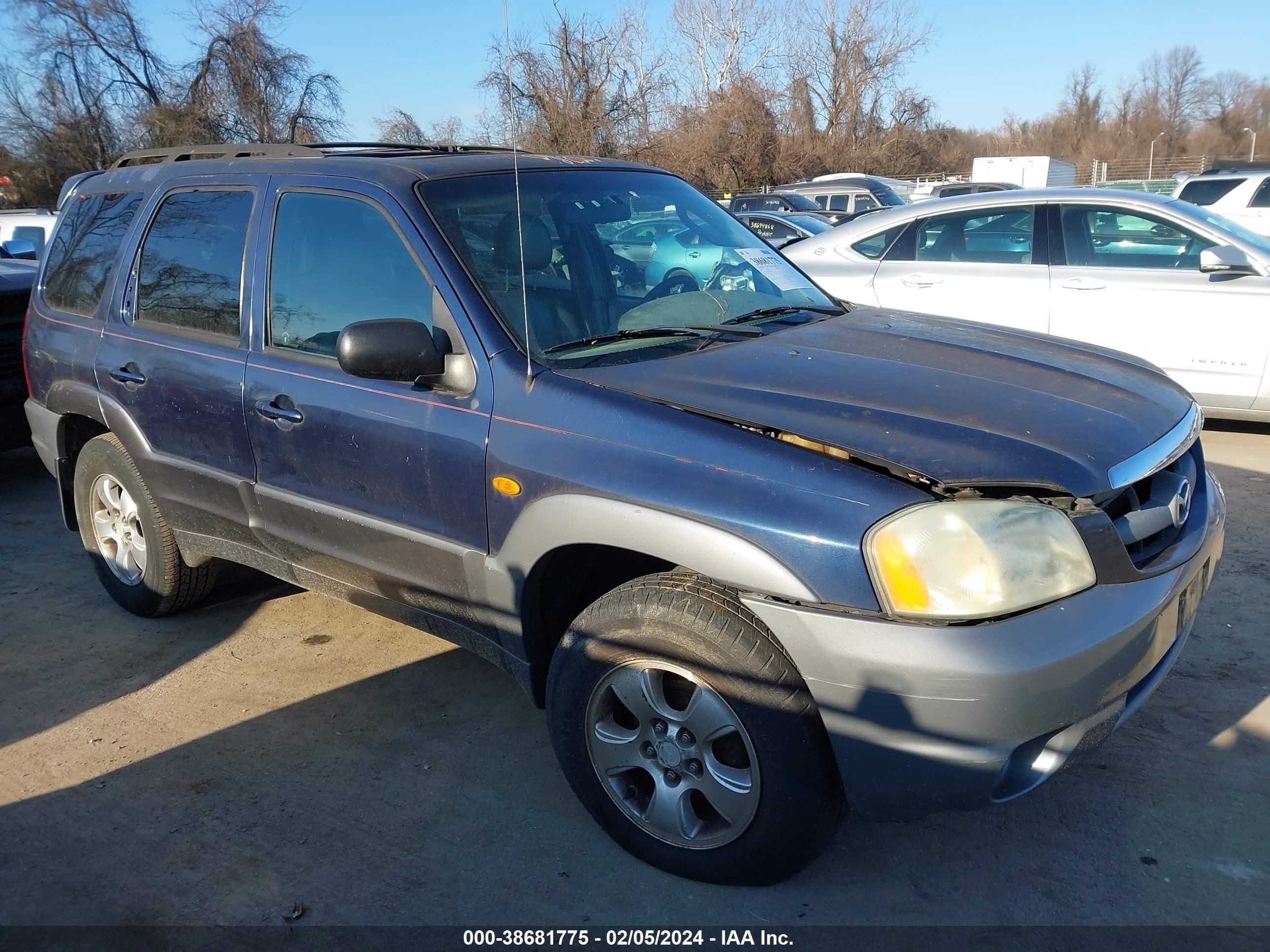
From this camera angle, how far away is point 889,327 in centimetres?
340

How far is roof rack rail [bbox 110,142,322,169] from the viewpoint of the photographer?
3654 millimetres

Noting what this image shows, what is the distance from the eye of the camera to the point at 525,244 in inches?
124

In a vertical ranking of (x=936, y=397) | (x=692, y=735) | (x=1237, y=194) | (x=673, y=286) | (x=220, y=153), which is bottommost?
(x=692, y=735)

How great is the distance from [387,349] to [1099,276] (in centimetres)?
513

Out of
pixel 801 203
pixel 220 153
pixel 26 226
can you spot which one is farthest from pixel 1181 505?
pixel 801 203

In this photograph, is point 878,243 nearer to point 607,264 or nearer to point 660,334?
point 607,264

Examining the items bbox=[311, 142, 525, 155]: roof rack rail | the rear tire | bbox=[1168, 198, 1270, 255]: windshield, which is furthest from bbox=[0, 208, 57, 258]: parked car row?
bbox=[1168, 198, 1270, 255]: windshield

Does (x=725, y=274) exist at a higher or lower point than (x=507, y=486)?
higher

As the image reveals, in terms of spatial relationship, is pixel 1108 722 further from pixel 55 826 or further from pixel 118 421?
pixel 118 421

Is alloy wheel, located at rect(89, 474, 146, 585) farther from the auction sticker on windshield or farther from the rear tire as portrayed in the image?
the auction sticker on windshield

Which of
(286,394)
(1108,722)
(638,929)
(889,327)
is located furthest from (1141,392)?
(286,394)

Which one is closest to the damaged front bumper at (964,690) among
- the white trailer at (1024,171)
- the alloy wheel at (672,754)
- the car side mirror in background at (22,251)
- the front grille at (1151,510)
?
the front grille at (1151,510)

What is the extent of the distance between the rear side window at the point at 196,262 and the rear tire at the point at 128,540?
2.32ft

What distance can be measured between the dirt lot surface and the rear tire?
246 millimetres
